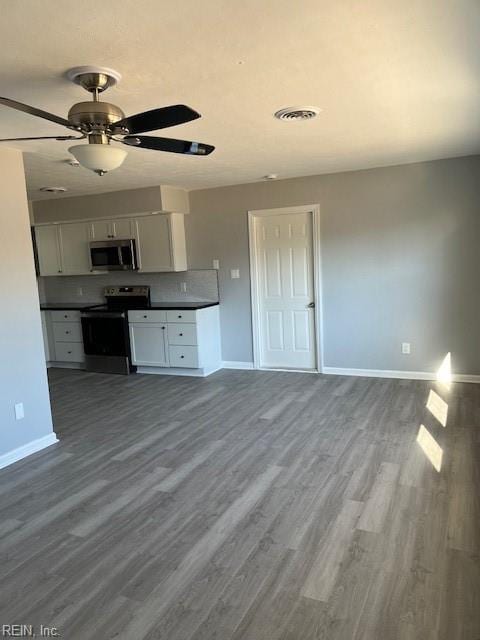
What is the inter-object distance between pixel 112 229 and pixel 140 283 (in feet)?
2.70

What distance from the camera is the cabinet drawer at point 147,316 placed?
19.8 ft

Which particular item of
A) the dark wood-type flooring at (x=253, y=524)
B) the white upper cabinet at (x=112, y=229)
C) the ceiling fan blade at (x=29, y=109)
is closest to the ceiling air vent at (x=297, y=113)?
the ceiling fan blade at (x=29, y=109)

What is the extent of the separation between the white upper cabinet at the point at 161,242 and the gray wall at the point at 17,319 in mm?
2445

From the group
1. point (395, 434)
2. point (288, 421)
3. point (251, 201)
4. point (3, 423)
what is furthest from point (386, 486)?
point (251, 201)

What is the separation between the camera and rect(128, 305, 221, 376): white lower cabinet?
5.89m

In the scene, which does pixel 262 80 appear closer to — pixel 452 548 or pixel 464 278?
pixel 452 548

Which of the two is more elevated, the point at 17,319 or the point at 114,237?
the point at 114,237

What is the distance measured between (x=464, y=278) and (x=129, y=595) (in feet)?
14.1

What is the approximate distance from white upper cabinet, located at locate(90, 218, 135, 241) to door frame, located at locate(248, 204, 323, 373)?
5.07ft

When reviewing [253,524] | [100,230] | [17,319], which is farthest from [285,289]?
[253,524]

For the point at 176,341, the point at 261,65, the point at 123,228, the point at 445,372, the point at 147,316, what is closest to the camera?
the point at 261,65

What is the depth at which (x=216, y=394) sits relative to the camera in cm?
520

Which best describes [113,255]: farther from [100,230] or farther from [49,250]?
[49,250]

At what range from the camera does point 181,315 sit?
592cm
